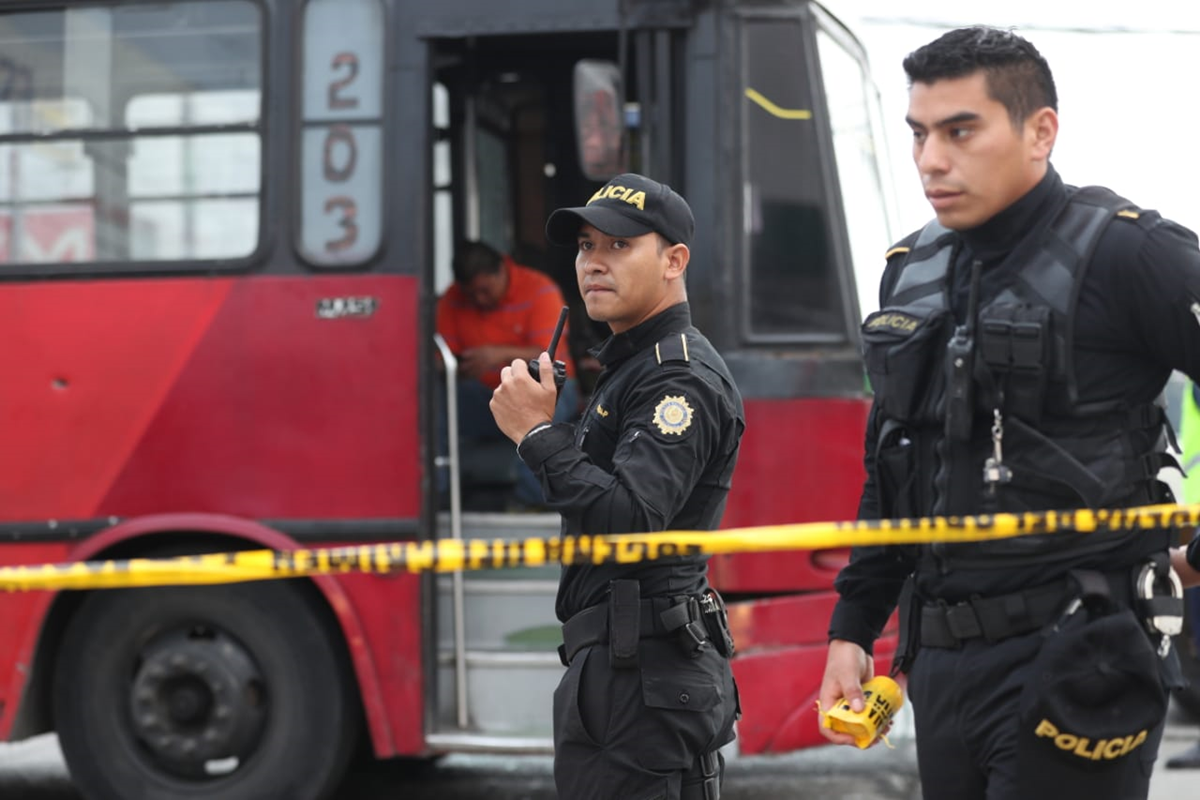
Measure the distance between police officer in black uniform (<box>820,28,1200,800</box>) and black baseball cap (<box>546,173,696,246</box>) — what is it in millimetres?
596

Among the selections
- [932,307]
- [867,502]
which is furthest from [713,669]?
[932,307]

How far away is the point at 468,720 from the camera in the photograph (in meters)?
5.14

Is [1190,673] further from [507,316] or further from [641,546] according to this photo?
[641,546]

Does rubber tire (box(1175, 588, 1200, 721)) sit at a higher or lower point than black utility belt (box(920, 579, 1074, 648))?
lower

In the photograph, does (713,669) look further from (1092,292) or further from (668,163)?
(668,163)

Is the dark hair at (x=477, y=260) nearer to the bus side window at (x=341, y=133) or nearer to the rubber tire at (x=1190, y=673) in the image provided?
the bus side window at (x=341, y=133)

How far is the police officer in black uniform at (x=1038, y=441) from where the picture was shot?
85.6 inches

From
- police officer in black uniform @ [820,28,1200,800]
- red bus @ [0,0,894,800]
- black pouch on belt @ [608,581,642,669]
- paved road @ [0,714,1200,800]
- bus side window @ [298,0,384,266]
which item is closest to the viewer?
police officer in black uniform @ [820,28,1200,800]

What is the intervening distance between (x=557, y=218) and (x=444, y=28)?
8.14ft

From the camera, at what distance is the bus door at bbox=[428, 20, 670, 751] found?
198 inches

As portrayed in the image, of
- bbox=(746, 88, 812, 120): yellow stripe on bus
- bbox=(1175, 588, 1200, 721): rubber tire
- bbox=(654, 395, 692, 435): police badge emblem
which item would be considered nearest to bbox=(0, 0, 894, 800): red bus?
bbox=(746, 88, 812, 120): yellow stripe on bus

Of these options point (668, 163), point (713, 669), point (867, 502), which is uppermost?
point (668, 163)

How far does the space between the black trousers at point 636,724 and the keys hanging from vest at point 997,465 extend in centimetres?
73

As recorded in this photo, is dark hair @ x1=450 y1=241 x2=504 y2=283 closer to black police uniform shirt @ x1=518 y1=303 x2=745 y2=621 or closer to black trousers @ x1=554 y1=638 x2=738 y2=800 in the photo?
black police uniform shirt @ x1=518 y1=303 x2=745 y2=621
